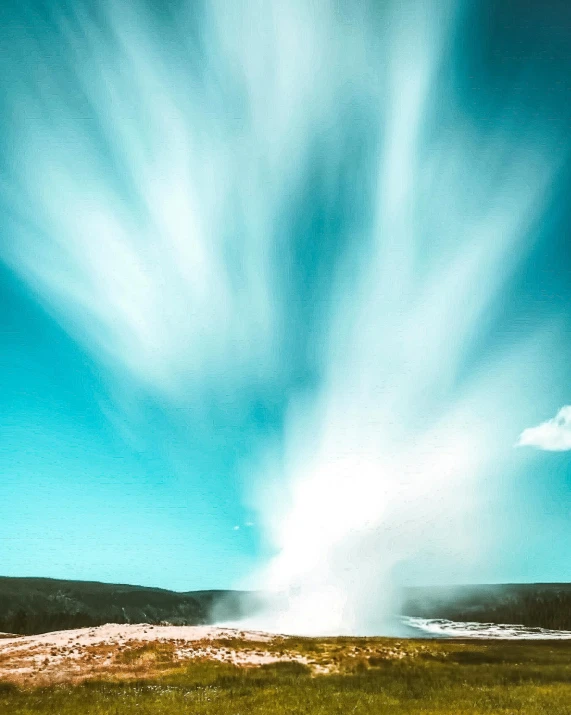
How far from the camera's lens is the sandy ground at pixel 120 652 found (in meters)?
47.4

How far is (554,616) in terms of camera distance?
19700 centimetres

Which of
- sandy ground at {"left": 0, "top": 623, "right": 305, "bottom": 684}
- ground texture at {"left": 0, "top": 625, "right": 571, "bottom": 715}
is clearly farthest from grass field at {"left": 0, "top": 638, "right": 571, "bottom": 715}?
sandy ground at {"left": 0, "top": 623, "right": 305, "bottom": 684}

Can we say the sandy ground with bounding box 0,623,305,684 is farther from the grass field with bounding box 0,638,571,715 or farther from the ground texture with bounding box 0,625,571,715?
the grass field with bounding box 0,638,571,715

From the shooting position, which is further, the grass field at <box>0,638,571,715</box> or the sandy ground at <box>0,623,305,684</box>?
the sandy ground at <box>0,623,305,684</box>

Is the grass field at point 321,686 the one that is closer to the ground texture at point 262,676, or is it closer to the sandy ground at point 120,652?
the ground texture at point 262,676

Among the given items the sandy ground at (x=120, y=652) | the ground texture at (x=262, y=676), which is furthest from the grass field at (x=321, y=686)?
the sandy ground at (x=120, y=652)

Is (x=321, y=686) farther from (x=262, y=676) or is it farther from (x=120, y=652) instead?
(x=120, y=652)

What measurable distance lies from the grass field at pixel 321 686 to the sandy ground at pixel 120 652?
695 millimetres

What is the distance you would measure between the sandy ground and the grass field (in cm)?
69

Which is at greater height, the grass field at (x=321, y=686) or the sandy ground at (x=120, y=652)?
the sandy ground at (x=120, y=652)

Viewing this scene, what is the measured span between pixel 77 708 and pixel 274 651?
1262 inches

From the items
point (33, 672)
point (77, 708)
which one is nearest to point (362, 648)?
point (33, 672)

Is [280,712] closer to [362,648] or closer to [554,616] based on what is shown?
[362,648]

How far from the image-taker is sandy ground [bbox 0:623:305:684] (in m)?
47.4
